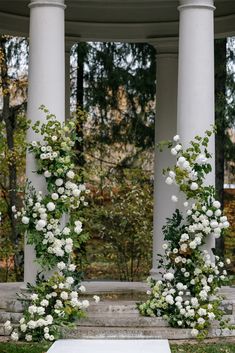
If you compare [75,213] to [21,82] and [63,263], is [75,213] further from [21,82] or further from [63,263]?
[21,82]

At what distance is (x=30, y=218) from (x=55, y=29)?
5067 millimetres

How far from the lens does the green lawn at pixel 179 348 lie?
68.9ft

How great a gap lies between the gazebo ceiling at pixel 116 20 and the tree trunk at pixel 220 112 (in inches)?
393

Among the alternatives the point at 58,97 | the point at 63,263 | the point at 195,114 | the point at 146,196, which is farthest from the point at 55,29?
the point at 146,196

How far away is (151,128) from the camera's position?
46.9m

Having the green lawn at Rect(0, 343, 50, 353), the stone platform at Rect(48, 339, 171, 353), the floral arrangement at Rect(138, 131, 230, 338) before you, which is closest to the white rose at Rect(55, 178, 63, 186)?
the floral arrangement at Rect(138, 131, 230, 338)

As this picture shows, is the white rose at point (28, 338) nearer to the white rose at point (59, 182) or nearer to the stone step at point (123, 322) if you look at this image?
the stone step at point (123, 322)

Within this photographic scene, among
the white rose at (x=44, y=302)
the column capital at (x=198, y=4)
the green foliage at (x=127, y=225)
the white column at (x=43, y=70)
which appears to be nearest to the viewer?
the white rose at (x=44, y=302)

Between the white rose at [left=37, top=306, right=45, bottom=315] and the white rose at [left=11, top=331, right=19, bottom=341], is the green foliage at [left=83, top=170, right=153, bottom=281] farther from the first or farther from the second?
the white rose at [left=11, top=331, right=19, bottom=341]

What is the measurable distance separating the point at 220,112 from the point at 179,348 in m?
22.7

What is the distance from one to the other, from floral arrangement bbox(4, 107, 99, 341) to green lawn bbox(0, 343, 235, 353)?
1.86 ft

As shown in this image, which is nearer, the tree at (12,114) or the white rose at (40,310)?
the white rose at (40,310)

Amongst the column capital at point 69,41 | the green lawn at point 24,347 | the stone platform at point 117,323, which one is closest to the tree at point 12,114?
the column capital at point 69,41

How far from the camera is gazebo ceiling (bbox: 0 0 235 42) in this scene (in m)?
29.5
